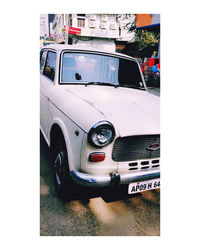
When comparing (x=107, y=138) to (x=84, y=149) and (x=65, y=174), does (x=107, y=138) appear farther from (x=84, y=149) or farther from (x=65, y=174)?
Result: (x=65, y=174)

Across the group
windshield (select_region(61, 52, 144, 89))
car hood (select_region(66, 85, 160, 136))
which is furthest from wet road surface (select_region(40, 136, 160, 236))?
windshield (select_region(61, 52, 144, 89))

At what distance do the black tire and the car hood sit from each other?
0.59m

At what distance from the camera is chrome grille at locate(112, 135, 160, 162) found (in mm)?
1565

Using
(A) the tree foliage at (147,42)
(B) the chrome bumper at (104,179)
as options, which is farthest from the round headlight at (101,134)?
(A) the tree foliage at (147,42)

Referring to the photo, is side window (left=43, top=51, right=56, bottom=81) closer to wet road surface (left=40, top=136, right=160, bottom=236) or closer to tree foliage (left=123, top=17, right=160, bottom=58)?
wet road surface (left=40, top=136, right=160, bottom=236)

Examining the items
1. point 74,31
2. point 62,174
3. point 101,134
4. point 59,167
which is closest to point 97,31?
point 74,31

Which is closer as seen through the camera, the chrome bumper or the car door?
the chrome bumper

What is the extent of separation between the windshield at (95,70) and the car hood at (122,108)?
17 centimetres

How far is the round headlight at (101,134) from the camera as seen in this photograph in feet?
4.71

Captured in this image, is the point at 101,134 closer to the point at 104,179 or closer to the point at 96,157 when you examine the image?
the point at 96,157

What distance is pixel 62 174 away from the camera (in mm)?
1936

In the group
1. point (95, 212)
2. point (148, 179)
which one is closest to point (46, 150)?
point (95, 212)

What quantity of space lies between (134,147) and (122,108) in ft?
1.50

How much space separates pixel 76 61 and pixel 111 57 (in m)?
0.59
